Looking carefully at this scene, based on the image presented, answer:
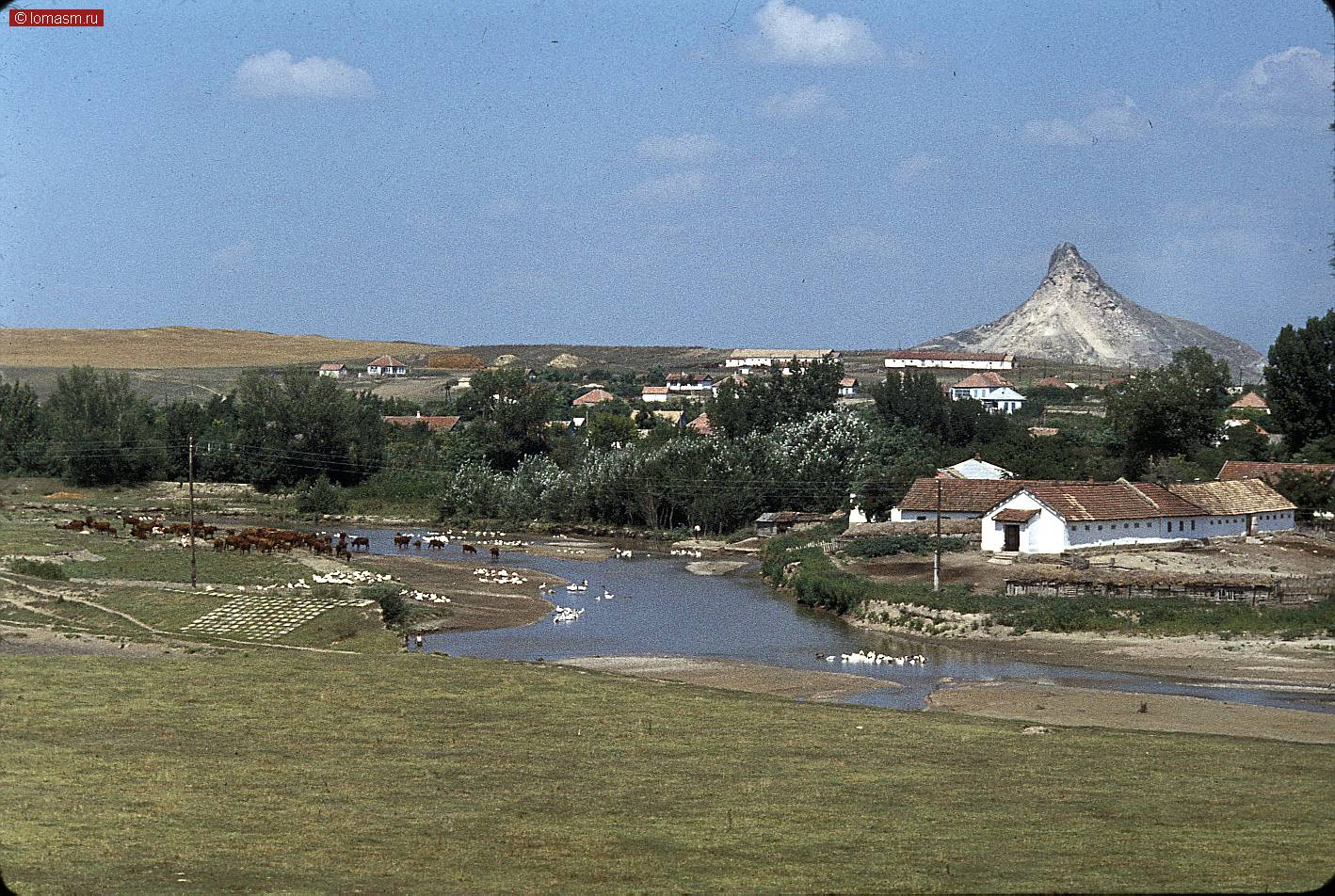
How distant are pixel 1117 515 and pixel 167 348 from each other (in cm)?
12053

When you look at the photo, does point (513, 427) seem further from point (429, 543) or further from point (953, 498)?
point (953, 498)

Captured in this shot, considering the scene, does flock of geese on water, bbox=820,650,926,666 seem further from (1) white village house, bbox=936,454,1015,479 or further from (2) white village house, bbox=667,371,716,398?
(2) white village house, bbox=667,371,716,398

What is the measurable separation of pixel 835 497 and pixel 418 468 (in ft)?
91.2

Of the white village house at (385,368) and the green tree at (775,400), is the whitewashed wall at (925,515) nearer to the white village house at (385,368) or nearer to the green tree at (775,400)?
the green tree at (775,400)

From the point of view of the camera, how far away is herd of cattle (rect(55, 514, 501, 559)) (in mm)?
55688

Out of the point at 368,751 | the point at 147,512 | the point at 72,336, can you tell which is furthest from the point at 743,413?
the point at 72,336

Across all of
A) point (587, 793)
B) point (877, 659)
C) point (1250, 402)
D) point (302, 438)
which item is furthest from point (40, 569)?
point (1250, 402)

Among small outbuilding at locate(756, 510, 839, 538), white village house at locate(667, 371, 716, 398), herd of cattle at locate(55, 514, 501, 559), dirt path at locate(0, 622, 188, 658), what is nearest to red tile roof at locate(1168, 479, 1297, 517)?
small outbuilding at locate(756, 510, 839, 538)

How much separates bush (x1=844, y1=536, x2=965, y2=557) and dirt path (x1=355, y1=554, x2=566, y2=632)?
11223mm

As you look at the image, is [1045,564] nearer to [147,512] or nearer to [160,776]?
[160,776]

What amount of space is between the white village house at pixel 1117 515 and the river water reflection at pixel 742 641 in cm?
871

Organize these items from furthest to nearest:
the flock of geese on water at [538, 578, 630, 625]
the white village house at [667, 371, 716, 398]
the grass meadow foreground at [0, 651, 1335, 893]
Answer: the white village house at [667, 371, 716, 398] < the flock of geese on water at [538, 578, 630, 625] < the grass meadow foreground at [0, 651, 1335, 893]

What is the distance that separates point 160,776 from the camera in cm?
1944

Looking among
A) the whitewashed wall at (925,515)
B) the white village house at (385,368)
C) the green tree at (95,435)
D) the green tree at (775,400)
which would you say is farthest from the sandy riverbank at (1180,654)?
the white village house at (385,368)
